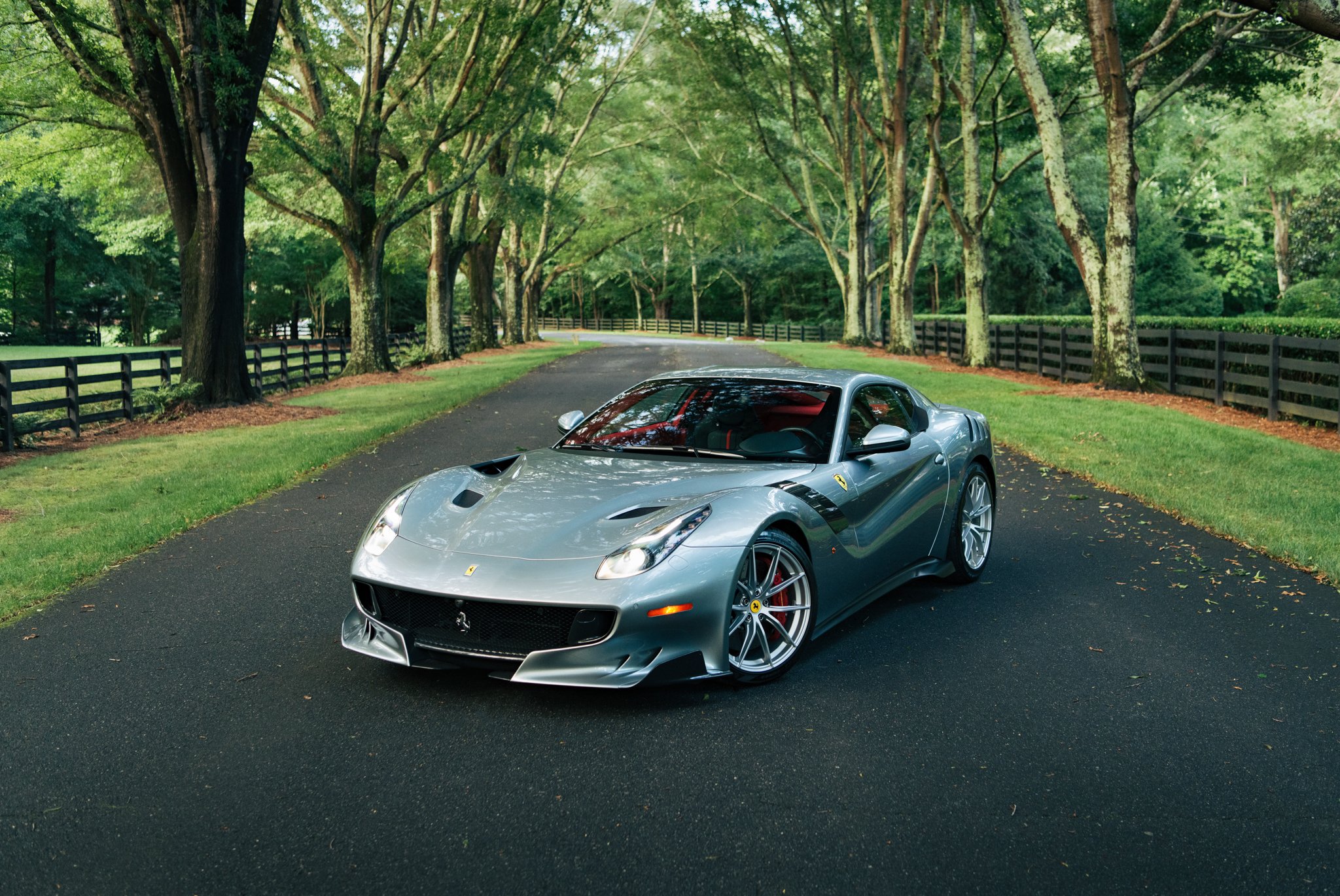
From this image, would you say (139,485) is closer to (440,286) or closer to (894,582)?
(894,582)

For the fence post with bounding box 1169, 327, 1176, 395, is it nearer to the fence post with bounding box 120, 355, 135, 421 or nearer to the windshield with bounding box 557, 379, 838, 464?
the windshield with bounding box 557, 379, 838, 464

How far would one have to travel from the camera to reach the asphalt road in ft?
10.7

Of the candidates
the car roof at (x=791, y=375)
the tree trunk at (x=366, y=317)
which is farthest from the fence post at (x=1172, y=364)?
the tree trunk at (x=366, y=317)

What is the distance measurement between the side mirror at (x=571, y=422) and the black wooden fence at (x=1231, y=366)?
11669 mm

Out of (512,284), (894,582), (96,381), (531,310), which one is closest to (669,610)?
(894,582)

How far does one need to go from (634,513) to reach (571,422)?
6.06ft

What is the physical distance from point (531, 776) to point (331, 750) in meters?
0.81

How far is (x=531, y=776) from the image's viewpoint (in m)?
3.89

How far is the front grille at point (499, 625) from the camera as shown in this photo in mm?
4438

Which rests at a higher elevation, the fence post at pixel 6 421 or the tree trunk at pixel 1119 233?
the tree trunk at pixel 1119 233

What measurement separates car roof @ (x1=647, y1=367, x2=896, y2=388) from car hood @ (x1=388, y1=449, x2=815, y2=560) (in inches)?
33.3

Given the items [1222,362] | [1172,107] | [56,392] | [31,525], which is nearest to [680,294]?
[1172,107]

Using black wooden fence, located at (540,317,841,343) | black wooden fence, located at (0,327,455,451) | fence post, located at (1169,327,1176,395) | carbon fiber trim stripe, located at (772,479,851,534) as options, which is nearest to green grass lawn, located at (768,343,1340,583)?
fence post, located at (1169,327,1176,395)

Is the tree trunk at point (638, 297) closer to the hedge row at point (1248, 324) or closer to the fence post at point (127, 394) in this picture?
the hedge row at point (1248, 324)
